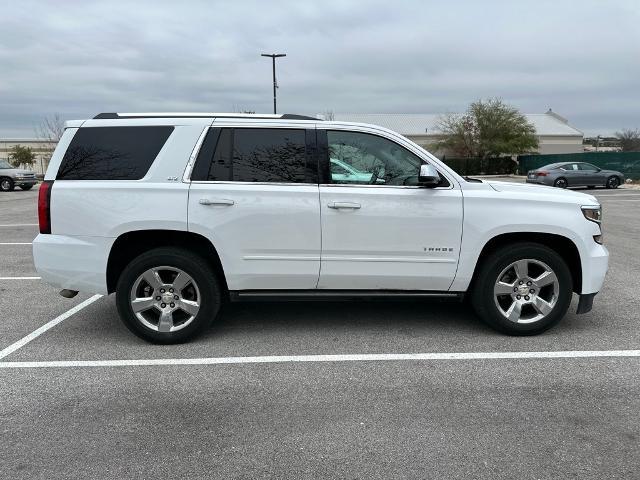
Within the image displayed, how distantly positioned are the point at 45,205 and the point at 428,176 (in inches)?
127

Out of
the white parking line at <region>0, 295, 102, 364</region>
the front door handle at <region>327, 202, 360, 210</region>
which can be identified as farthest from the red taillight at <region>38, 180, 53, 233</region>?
the front door handle at <region>327, 202, 360, 210</region>

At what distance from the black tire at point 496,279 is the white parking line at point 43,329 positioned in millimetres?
4050

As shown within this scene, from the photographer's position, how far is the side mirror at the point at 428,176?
441cm

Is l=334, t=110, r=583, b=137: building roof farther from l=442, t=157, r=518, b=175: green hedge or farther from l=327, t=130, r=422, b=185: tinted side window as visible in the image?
l=327, t=130, r=422, b=185: tinted side window

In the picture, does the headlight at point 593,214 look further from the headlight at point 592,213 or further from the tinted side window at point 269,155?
the tinted side window at point 269,155

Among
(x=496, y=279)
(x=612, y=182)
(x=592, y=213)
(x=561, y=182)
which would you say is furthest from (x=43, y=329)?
(x=612, y=182)

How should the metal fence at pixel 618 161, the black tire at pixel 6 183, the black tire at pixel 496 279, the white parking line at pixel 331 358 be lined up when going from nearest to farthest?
the white parking line at pixel 331 358 < the black tire at pixel 496 279 < the black tire at pixel 6 183 < the metal fence at pixel 618 161

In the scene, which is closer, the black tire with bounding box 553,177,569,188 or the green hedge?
the black tire with bounding box 553,177,569,188

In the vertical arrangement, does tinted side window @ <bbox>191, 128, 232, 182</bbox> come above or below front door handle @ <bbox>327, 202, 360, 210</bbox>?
above

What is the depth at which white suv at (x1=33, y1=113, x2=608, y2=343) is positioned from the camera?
451cm

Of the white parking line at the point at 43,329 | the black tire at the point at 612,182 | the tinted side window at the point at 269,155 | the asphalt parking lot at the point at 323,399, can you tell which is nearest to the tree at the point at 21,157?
the black tire at the point at 612,182

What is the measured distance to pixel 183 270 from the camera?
4.56 meters

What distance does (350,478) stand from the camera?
279 cm

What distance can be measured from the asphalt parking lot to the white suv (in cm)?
45
